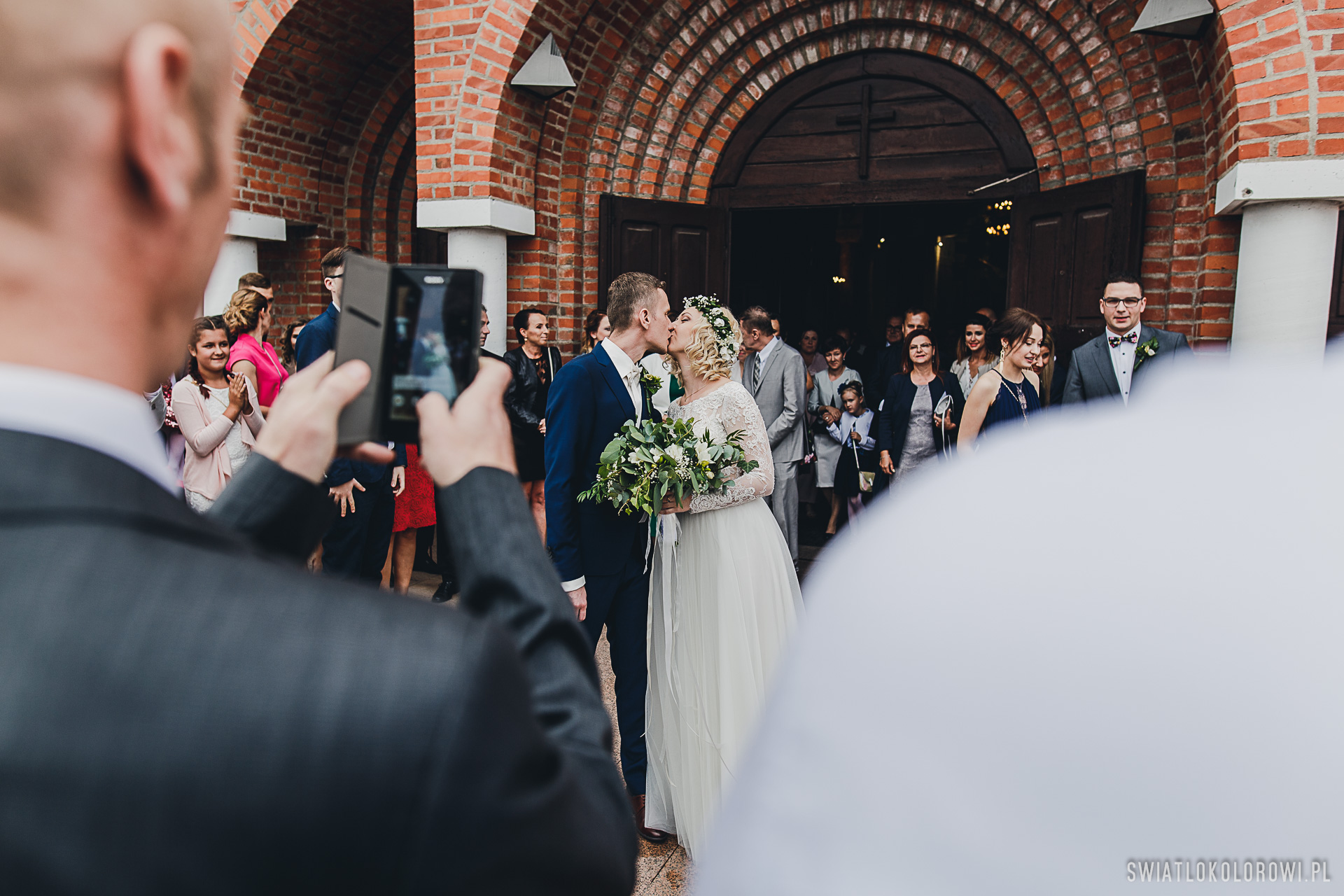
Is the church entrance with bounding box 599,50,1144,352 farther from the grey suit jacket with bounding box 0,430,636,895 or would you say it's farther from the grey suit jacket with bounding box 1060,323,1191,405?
the grey suit jacket with bounding box 0,430,636,895

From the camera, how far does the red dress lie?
17.9 feet

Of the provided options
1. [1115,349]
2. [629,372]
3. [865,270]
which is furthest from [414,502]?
[865,270]

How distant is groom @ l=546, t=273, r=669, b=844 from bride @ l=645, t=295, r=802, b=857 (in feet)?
0.25

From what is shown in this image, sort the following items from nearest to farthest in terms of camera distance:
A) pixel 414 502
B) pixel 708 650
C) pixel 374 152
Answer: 1. pixel 708 650
2. pixel 414 502
3. pixel 374 152

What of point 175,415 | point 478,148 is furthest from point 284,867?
point 478,148

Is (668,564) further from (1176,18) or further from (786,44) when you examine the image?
(786,44)

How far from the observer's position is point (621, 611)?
334 cm

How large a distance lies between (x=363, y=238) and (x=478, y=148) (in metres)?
2.71

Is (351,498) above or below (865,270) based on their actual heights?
below

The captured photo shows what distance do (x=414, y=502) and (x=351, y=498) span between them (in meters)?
1.05

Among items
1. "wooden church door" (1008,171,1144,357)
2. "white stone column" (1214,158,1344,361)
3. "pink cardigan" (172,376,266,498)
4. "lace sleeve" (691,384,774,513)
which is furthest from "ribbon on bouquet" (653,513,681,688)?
"wooden church door" (1008,171,1144,357)

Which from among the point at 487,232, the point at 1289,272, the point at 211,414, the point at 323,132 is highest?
the point at 323,132

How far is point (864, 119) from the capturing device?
6496mm

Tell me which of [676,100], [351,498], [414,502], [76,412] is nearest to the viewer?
[76,412]
